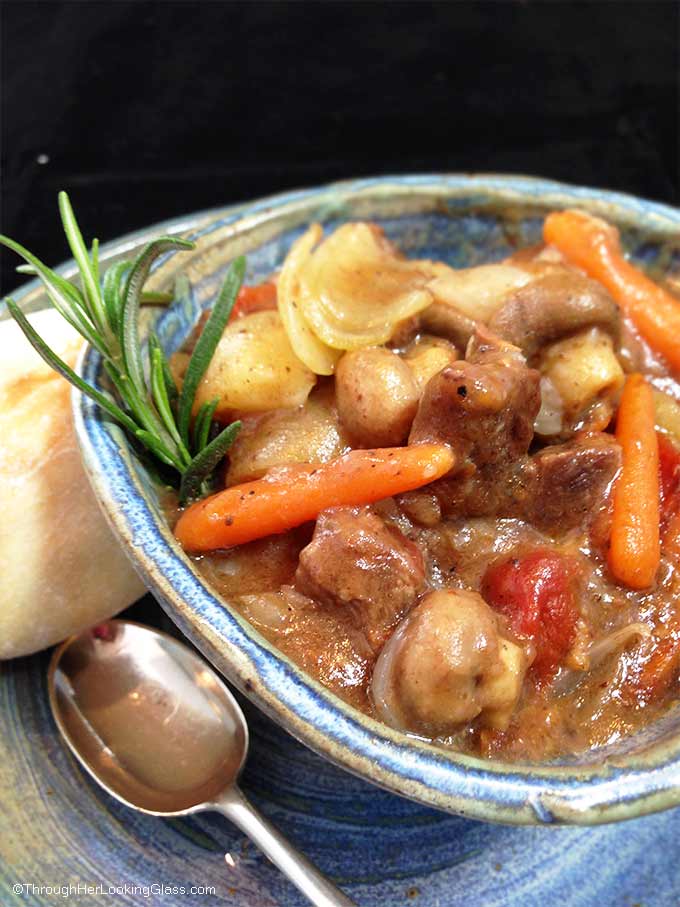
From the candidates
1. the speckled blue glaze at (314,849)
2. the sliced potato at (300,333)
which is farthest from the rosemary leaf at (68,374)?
the speckled blue glaze at (314,849)

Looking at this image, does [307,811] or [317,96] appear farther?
[317,96]

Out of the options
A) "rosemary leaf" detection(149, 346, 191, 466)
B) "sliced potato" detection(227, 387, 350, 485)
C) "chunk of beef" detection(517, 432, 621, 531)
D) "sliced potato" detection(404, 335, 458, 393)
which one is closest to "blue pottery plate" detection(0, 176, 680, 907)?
"rosemary leaf" detection(149, 346, 191, 466)

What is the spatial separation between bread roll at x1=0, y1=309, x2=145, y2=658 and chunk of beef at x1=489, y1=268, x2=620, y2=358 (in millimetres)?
1100

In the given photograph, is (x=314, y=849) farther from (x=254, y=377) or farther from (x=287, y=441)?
(x=254, y=377)

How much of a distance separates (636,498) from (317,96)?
11.6 ft

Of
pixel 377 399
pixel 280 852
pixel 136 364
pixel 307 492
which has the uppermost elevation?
pixel 136 364

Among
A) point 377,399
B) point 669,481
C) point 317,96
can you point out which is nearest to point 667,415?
point 669,481

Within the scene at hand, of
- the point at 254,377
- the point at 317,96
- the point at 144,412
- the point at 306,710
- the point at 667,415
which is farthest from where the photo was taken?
the point at 317,96

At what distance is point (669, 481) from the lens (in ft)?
6.54

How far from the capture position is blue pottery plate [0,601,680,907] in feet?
6.05

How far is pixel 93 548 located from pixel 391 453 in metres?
0.87

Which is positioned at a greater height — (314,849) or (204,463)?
(204,463)

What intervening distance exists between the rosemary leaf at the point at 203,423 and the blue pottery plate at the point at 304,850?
78 cm

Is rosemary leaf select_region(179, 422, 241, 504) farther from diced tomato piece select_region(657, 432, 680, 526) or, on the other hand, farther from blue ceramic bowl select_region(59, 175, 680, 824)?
diced tomato piece select_region(657, 432, 680, 526)
